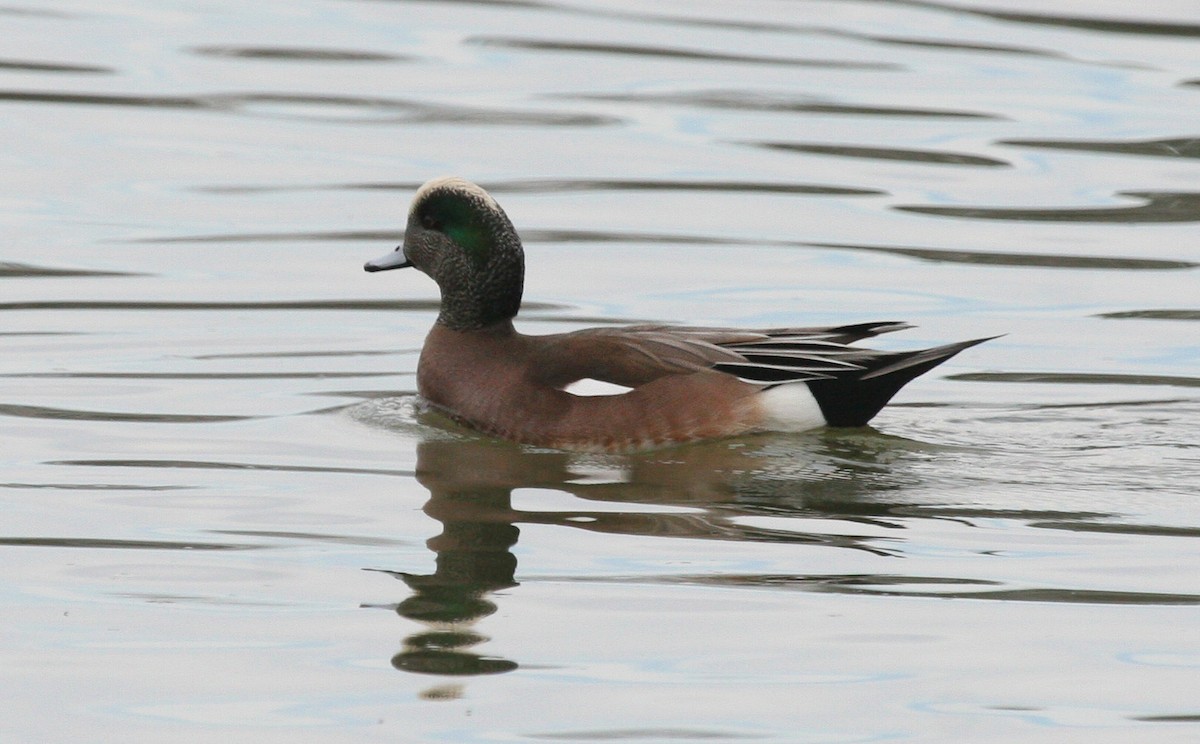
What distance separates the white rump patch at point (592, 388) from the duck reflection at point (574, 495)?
0.23 m

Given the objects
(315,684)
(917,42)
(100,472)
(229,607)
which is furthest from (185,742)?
(917,42)

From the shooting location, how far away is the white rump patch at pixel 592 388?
7.53 meters

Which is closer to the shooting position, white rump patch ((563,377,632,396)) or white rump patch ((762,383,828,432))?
white rump patch ((563,377,632,396))

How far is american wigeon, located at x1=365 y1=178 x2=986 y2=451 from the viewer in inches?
296

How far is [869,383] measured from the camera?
7574 mm

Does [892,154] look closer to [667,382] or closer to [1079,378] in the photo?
[1079,378]

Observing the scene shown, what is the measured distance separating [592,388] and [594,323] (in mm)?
2023

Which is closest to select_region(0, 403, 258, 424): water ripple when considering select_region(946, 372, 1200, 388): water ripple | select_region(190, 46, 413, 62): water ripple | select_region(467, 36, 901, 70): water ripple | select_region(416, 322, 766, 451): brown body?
select_region(416, 322, 766, 451): brown body

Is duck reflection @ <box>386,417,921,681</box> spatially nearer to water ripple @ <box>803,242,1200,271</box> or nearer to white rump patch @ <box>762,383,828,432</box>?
white rump patch @ <box>762,383,828,432</box>

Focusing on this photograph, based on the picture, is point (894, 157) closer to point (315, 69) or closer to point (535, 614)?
point (315, 69)

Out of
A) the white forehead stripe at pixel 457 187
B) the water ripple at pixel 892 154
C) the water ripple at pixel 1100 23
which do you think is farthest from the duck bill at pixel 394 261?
the water ripple at pixel 1100 23

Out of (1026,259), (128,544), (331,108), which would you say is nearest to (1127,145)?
(1026,259)

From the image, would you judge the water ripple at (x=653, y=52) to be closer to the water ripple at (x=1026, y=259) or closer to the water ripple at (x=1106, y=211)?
the water ripple at (x=1106, y=211)

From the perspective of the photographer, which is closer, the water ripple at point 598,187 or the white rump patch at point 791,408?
the white rump patch at point 791,408
